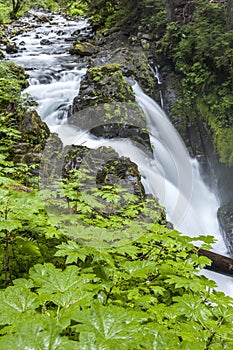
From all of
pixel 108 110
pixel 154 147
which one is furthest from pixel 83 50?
pixel 154 147

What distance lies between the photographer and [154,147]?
25.9ft

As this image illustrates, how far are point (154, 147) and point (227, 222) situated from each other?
2632 millimetres

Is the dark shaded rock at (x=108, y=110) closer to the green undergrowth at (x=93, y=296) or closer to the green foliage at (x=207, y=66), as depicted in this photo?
the green foliage at (x=207, y=66)

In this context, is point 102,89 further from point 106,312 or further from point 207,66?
point 106,312

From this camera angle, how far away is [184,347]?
99 centimetres

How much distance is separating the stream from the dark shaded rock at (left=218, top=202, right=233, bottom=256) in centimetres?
18

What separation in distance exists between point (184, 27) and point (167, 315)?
10.4 meters

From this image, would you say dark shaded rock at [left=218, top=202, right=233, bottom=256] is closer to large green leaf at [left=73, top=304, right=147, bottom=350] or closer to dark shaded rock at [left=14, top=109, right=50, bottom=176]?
dark shaded rock at [left=14, top=109, right=50, bottom=176]

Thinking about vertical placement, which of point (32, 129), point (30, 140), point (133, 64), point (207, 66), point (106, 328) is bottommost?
point (30, 140)

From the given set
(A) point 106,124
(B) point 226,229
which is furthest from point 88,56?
(B) point 226,229

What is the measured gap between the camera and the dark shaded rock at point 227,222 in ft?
22.5

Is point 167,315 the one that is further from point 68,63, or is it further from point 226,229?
point 68,63

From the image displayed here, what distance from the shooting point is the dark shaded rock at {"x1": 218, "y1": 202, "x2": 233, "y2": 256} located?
6.87 metres

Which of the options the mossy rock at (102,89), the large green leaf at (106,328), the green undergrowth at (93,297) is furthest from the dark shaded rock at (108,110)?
the large green leaf at (106,328)
